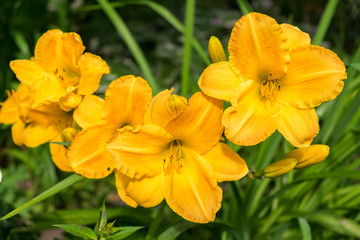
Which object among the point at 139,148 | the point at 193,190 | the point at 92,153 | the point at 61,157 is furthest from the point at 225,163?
the point at 61,157

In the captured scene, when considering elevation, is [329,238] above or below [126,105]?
below

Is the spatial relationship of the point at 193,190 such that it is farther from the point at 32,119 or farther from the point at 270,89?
the point at 32,119

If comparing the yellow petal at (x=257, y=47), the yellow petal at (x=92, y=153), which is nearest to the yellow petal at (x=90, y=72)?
the yellow petal at (x=92, y=153)

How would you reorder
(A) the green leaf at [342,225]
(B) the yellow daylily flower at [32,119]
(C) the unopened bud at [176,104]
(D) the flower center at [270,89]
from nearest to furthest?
(C) the unopened bud at [176,104] → (D) the flower center at [270,89] → (B) the yellow daylily flower at [32,119] → (A) the green leaf at [342,225]

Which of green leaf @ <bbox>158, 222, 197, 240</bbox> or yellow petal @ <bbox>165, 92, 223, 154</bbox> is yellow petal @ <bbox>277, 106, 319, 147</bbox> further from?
green leaf @ <bbox>158, 222, 197, 240</bbox>

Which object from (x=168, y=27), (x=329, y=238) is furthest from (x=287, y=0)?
(x=329, y=238)

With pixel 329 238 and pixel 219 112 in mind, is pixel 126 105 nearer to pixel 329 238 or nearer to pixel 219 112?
pixel 219 112

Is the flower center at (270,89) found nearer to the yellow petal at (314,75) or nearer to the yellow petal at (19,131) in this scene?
the yellow petal at (314,75)
